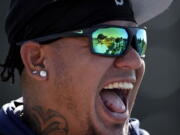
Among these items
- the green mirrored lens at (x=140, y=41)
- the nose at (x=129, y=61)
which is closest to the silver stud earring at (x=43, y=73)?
the nose at (x=129, y=61)

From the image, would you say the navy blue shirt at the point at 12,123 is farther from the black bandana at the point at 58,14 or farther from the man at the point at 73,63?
the black bandana at the point at 58,14

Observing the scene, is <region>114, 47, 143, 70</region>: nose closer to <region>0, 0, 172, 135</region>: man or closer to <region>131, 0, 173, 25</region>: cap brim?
<region>0, 0, 172, 135</region>: man

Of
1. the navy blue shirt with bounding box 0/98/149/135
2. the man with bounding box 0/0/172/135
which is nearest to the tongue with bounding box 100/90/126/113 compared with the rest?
the man with bounding box 0/0/172/135

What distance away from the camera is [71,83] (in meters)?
2.87

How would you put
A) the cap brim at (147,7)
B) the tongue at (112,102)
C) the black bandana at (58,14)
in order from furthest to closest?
the cap brim at (147,7) → the tongue at (112,102) → the black bandana at (58,14)

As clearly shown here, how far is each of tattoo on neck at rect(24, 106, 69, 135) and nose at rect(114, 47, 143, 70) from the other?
466 millimetres

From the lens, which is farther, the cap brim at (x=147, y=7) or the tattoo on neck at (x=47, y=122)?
the cap brim at (x=147, y=7)

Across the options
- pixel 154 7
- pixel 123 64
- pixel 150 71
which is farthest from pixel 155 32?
pixel 123 64

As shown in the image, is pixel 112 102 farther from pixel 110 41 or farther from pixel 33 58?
pixel 33 58

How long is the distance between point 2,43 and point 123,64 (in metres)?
2.79

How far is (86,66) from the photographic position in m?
2.86

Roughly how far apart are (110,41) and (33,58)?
47 cm

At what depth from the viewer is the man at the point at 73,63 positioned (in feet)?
9.38

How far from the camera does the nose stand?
9.51 ft
